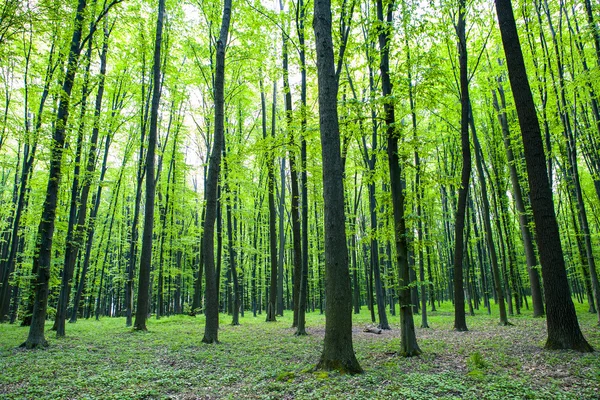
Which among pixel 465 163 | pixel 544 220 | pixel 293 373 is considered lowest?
pixel 293 373

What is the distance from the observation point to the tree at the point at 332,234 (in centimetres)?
545

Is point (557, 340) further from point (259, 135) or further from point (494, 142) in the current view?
point (259, 135)

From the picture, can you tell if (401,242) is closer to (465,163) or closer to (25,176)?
(465,163)

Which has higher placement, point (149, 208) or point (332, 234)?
point (149, 208)

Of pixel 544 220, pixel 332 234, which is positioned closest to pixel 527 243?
pixel 544 220

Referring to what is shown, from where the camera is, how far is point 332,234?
223 inches

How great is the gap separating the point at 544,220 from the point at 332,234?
4451 mm

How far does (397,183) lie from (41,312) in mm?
9714

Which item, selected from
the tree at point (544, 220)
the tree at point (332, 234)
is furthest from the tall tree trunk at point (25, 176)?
the tree at point (544, 220)

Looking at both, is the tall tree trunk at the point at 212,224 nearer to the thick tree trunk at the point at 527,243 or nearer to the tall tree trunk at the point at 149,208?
the tall tree trunk at the point at 149,208

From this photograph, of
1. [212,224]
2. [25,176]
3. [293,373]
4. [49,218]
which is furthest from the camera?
[25,176]

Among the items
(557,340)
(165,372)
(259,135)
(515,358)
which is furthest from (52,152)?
(259,135)

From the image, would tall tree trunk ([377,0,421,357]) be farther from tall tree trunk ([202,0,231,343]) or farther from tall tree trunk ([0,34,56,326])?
tall tree trunk ([0,34,56,326])

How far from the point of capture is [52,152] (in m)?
8.73
